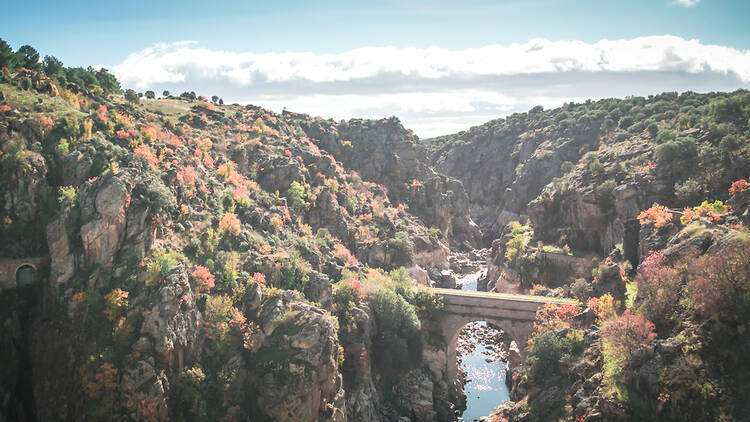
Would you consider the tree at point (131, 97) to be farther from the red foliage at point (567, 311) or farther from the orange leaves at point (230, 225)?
the red foliage at point (567, 311)

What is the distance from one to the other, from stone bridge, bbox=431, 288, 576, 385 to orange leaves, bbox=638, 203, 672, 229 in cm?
1130

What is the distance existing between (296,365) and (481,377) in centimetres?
2991

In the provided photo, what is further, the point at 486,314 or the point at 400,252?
the point at 400,252

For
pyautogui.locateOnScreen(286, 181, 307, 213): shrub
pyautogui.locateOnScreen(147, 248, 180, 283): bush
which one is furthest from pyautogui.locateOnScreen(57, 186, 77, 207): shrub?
pyautogui.locateOnScreen(286, 181, 307, 213): shrub

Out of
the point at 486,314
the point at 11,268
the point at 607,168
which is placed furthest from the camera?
the point at 607,168

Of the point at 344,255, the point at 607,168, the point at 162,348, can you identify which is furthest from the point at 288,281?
the point at 607,168

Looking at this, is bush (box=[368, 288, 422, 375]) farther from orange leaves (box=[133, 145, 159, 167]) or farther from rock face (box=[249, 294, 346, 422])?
orange leaves (box=[133, 145, 159, 167])

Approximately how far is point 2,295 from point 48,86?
74.5 ft

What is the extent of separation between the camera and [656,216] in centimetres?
4978

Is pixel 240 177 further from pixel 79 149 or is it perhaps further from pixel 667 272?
pixel 667 272

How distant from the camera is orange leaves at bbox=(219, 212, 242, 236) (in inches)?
1781

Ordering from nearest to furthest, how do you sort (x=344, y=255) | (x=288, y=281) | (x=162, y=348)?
(x=162, y=348) < (x=288, y=281) < (x=344, y=255)

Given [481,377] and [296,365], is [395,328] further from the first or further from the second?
[296,365]

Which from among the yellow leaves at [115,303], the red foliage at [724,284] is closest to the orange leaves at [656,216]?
the red foliage at [724,284]
